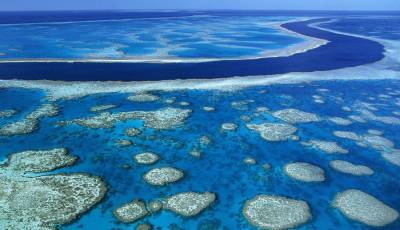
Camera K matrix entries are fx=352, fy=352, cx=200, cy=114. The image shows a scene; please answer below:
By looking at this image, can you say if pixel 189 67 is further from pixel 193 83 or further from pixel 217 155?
pixel 217 155

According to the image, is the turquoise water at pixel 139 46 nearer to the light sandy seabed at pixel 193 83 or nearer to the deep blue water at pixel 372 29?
the light sandy seabed at pixel 193 83

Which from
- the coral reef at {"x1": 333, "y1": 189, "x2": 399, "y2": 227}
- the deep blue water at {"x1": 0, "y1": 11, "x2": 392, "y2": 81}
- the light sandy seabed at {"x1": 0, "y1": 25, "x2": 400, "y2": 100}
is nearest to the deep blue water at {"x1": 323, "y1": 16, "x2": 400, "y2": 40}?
the deep blue water at {"x1": 0, "y1": 11, "x2": 392, "y2": 81}

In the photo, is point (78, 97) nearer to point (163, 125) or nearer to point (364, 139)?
point (163, 125)

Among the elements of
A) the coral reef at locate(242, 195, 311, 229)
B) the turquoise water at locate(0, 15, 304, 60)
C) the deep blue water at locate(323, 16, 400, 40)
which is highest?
the deep blue water at locate(323, 16, 400, 40)

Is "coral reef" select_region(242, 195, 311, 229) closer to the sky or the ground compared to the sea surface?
closer to the ground

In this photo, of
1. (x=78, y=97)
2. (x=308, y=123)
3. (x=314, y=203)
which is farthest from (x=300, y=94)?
(x=78, y=97)

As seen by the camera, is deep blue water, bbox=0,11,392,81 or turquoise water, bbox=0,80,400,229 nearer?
turquoise water, bbox=0,80,400,229

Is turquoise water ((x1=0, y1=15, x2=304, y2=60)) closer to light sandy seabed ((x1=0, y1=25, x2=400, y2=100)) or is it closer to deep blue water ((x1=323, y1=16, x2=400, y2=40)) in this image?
light sandy seabed ((x1=0, y1=25, x2=400, y2=100))
